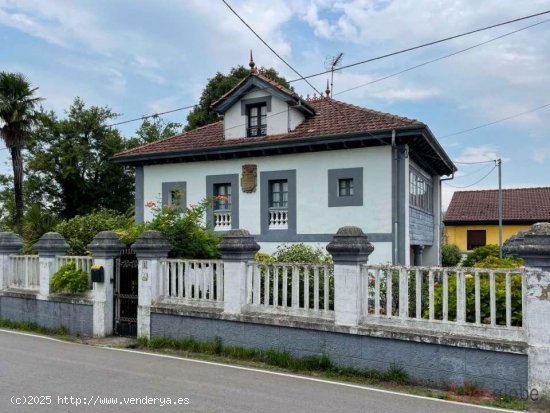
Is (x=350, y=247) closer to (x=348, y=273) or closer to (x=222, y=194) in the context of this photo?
(x=348, y=273)

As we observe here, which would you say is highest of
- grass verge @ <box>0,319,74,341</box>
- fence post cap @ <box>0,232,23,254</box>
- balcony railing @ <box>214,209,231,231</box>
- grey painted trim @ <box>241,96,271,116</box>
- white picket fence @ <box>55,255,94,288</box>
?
grey painted trim @ <box>241,96,271,116</box>

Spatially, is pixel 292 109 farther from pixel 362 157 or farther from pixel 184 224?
pixel 184 224

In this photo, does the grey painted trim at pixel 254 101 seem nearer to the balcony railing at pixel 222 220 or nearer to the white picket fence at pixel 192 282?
the balcony railing at pixel 222 220

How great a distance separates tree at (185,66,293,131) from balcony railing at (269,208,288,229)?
56.0 feet

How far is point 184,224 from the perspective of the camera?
11.8m

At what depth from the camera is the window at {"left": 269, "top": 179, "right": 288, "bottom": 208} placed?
1844 centimetres

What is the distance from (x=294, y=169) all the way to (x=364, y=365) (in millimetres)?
10705

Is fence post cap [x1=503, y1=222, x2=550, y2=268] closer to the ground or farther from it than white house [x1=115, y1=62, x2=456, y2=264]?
closer to the ground

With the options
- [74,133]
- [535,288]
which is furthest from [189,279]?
[74,133]

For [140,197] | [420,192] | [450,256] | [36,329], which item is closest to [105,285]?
[36,329]

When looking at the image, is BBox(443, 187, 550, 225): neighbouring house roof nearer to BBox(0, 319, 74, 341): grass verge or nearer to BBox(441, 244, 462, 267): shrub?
BBox(441, 244, 462, 267): shrub

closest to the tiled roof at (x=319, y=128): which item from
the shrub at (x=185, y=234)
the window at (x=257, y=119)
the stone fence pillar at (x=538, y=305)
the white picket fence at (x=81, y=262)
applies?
the window at (x=257, y=119)

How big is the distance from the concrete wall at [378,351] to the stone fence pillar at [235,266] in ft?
1.09

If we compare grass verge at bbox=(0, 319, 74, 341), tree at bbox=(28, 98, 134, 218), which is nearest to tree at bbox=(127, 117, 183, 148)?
tree at bbox=(28, 98, 134, 218)
